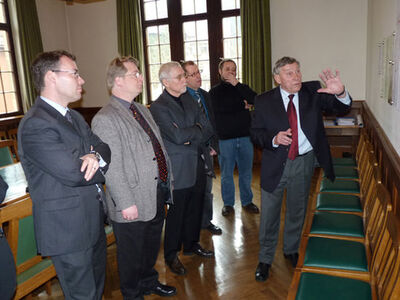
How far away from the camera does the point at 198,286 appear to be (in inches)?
106

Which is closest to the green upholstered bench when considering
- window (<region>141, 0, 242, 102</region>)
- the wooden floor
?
the wooden floor

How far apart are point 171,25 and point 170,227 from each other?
16.6 feet

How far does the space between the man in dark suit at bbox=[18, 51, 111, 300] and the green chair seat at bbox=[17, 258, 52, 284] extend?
491 millimetres

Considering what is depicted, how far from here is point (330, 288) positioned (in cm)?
184

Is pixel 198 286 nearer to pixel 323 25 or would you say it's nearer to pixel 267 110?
pixel 267 110

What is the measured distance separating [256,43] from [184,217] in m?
4.05

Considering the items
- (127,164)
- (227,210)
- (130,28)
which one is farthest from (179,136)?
(130,28)

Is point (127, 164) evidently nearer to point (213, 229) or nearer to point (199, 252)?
point (199, 252)

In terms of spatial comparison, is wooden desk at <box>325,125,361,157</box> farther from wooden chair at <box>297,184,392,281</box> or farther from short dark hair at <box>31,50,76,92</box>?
short dark hair at <box>31,50,76,92</box>

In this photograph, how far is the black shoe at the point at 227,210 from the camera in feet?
13.3

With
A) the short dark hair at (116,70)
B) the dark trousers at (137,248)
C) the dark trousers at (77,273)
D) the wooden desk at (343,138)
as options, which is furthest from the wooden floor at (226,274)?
the wooden desk at (343,138)

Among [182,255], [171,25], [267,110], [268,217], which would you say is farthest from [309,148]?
[171,25]

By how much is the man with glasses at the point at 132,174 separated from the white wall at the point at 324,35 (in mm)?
4328

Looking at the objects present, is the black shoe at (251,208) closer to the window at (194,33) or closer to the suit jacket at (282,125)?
the suit jacket at (282,125)
